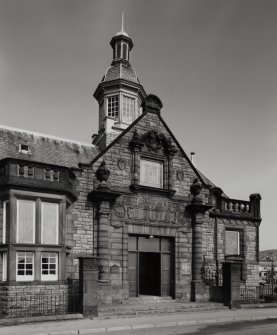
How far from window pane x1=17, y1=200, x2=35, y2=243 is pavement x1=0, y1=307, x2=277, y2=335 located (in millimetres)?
3645

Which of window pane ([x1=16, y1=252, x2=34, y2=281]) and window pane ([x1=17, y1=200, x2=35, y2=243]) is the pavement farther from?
window pane ([x1=17, y1=200, x2=35, y2=243])

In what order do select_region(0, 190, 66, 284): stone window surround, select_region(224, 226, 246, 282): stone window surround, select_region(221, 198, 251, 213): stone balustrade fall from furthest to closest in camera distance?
select_region(221, 198, 251, 213): stone balustrade, select_region(224, 226, 246, 282): stone window surround, select_region(0, 190, 66, 284): stone window surround

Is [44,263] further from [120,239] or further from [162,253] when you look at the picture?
[162,253]

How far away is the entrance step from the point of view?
17516 mm

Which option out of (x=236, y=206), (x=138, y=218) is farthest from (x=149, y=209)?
(x=236, y=206)

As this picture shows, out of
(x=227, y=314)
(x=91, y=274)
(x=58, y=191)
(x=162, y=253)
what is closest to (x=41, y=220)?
(x=58, y=191)

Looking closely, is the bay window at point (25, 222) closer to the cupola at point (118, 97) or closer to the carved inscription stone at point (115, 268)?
the carved inscription stone at point (115, 268)

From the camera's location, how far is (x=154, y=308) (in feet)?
61.3

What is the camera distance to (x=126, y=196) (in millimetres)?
20984

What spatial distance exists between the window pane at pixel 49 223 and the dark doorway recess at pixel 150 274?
6335mm

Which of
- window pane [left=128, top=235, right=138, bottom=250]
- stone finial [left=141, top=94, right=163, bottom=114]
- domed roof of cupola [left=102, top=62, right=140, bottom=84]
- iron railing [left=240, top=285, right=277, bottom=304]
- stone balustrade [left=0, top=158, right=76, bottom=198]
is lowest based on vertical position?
iron railing [left=240, top=285, right=277, bottom=304]

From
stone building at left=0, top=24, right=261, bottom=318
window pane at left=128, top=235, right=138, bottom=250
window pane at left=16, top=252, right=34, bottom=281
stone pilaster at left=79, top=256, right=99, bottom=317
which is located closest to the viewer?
stone pilaster at left=79, top=256, right=99, bottom=317

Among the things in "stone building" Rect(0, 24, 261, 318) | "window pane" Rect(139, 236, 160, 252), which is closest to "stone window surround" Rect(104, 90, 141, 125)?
"stone building" Rect(0, 24, 261, 318)

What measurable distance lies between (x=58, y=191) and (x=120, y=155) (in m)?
4.39
